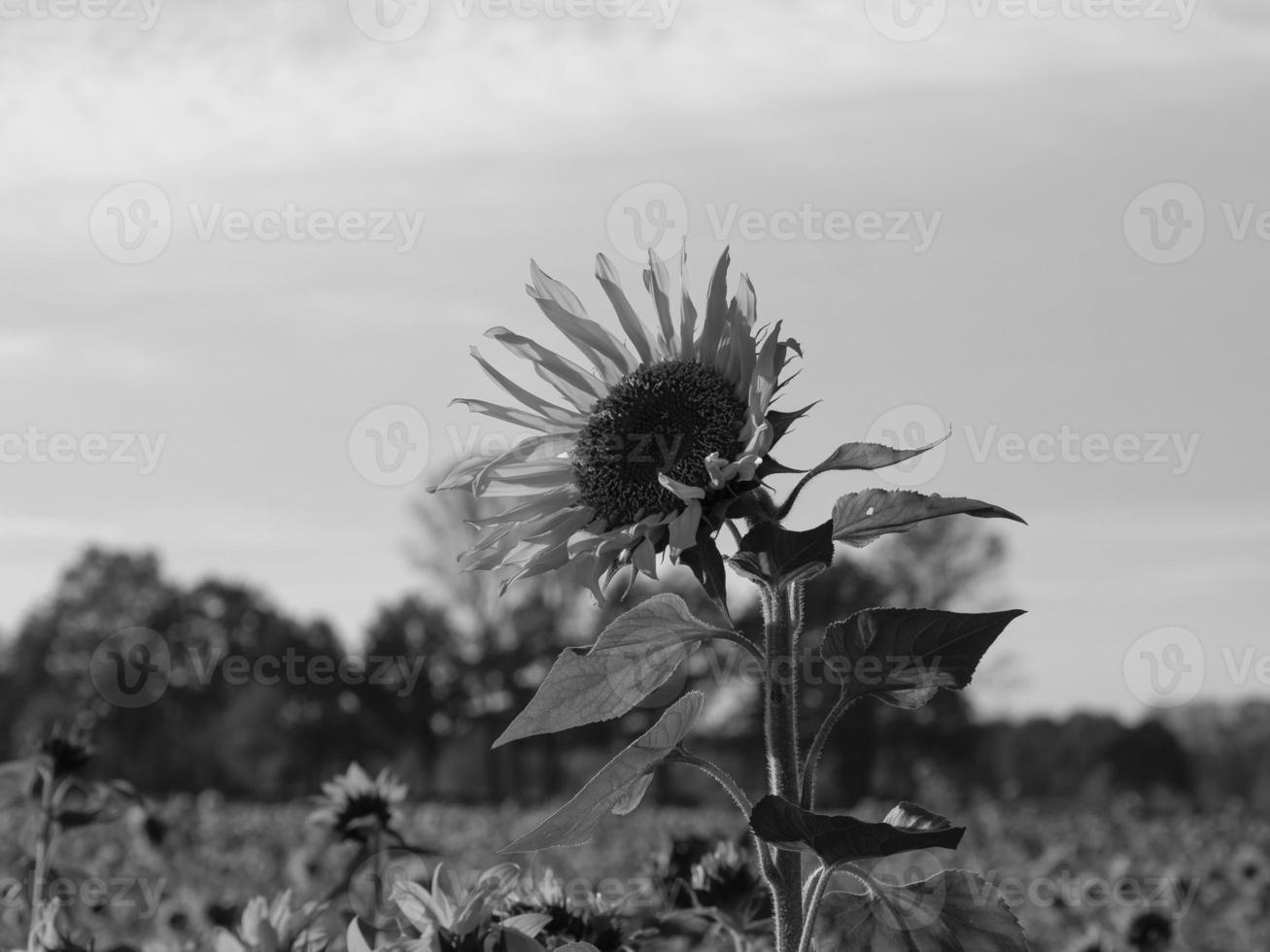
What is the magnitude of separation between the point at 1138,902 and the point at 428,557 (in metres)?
32.0

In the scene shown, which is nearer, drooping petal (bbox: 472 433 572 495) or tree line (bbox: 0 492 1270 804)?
drooping petal (bbox: 472 433 572 495)

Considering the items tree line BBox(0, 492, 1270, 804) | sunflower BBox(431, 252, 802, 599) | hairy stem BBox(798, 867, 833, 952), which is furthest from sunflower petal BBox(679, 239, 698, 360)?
tree line BBox(0, 492, 1270, 804)

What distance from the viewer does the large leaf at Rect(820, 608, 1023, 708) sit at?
6.19ft

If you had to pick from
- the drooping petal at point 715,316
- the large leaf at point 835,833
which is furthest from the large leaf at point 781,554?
the drooping petal at point 715,316

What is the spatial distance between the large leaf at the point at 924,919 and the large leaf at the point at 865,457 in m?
0.54

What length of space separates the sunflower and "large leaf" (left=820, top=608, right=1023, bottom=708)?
25 centimetres

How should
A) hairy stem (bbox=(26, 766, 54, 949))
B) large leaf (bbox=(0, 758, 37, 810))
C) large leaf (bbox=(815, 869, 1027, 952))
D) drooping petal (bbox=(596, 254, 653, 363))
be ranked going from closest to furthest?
large leaf (bbox=(815, 869, 1027, 952)), drooping petal (bbox=(596, 254, 653, 363)), hairy stem (bbox=(26, 766, 54, 949)), large leaf (bbox=(0, 758, 37, 810))

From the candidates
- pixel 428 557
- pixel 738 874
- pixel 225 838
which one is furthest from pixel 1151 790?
pixel 738 874

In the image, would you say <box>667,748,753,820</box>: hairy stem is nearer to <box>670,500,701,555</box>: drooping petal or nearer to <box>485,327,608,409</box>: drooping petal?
<box>670,500,701,555</box>: drooping petal

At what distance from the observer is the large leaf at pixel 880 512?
1894 millimetres

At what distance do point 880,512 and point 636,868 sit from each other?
671cm

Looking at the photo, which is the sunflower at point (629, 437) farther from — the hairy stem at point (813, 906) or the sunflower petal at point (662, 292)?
the hairy stem at point (813, 906)

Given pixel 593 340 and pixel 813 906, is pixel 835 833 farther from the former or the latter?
pixel 593 340

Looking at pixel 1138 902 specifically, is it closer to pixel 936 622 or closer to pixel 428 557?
pixel 936 622
